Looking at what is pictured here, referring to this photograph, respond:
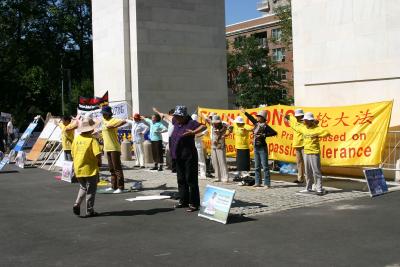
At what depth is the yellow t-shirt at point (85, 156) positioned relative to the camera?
8.88 metres

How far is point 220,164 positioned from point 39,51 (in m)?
35.3

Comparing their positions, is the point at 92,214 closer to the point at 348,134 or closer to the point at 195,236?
the point at 195,236

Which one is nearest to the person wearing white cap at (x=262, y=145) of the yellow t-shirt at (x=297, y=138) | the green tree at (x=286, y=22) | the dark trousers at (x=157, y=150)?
the yellow t-shirt at (x=297, y=138)

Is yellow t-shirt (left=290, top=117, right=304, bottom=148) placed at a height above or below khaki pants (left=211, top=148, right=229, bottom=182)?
above

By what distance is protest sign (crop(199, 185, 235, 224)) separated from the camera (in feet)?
26.6

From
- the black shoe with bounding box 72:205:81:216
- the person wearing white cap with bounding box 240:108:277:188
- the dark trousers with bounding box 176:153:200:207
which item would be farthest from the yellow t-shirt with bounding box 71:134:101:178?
the person wearing white cap with bounding box 240:108:277:188

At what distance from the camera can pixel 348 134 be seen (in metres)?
12.1

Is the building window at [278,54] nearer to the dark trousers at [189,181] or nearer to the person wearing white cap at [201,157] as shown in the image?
the person wearing white cap at [201,157]

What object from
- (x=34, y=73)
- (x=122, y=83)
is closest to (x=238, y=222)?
(x=122, y=83)

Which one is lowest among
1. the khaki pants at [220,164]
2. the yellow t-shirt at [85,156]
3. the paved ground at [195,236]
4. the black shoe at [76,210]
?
the paved ground at [195,236]

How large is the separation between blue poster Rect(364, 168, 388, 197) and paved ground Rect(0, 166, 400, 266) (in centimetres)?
23

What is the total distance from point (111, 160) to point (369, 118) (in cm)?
575

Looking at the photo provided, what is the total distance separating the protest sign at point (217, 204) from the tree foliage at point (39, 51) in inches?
1480

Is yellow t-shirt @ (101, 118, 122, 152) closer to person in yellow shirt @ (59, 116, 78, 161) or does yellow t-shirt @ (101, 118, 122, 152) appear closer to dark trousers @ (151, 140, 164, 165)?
person in yellow shirt @ (59, 116, 78, 161)
